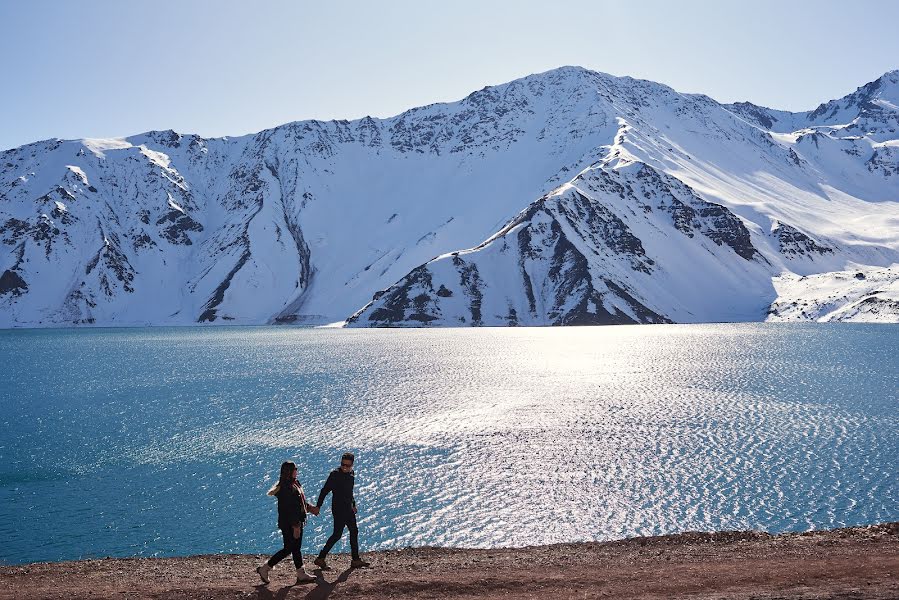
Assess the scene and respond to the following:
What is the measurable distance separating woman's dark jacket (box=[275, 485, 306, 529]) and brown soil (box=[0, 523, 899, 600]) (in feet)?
5.89

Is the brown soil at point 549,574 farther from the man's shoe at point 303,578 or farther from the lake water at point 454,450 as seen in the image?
the lake water at point 454,450

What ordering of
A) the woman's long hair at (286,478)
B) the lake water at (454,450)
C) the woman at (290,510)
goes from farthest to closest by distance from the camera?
the lake water at (454,450)
the woman at (290,510)
the woman's long hair at (286,478)

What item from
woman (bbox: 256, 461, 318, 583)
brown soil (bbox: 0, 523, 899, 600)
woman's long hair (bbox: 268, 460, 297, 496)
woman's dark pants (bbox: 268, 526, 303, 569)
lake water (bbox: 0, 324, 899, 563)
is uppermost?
woman's long hair (bbox: 268, 460, 297, 496)

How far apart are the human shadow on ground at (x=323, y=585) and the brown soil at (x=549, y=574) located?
4 cm

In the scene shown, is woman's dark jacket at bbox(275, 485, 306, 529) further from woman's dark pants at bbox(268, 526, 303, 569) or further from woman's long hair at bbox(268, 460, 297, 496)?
woman's dark pants at bbox(268, 526, 303, 569)

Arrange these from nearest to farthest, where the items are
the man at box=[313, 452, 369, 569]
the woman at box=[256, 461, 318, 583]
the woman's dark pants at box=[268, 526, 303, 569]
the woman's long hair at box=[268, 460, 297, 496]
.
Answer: the woman's long hair at box=[268, 460, 297, 496] → the woman at box=[256, 461, 318, 583] → the woman's dark pants at box=[268, 526, 303, 569] → the man at box=[313, 452, 369, 569]

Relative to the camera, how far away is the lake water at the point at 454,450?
36.1 meters

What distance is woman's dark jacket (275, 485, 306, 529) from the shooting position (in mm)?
18891

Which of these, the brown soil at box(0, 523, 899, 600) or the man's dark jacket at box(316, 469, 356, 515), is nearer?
the brown soil at box(0, 523, 899, 600)

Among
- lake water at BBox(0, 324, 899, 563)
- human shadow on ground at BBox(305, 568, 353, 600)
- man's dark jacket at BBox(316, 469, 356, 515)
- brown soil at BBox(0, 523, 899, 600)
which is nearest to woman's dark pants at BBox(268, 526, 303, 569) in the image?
brown soil at BBox(0, 523, 899, 600)

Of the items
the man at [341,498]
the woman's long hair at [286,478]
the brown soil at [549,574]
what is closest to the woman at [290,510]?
the woman's long hair at [286,478]

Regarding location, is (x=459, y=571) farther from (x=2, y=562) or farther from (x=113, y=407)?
(x=113, y=407)

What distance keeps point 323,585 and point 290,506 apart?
96.1 inches

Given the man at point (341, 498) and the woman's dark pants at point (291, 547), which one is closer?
the woman's dark pants at point (291, 547)
